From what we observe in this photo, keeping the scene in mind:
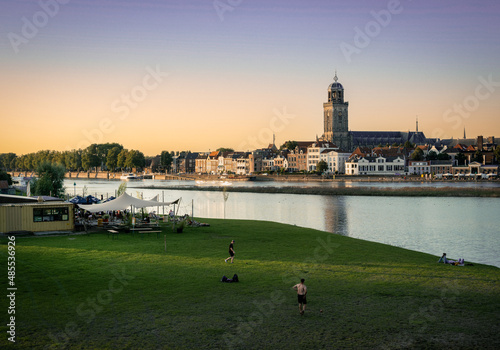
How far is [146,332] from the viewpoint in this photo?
11109 mm

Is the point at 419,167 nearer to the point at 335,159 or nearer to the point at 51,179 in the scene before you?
the point at 335,159

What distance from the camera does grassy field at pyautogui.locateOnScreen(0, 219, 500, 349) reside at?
1084cm

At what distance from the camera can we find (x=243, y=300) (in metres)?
13.7

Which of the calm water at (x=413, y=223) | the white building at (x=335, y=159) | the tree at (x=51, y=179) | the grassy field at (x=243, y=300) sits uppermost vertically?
the white building at (x=335, y=159)

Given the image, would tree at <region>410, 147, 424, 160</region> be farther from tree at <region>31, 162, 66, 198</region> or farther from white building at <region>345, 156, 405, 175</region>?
tree at <region>31, 162, 66, 198</region>

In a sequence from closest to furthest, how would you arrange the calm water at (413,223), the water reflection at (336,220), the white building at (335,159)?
the calm water at (413,223)
the water reflection at (336,220)
the white building at (335,159)

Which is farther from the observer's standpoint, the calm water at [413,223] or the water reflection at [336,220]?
the water reflection at [336,220]

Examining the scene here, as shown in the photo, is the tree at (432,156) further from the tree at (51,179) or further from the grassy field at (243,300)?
the grassy field at (243,300)

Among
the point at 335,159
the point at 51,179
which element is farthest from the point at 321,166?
the point at 51,179

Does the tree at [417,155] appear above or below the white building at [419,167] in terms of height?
above

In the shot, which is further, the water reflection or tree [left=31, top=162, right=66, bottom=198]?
tree [left=31, top=162, right=66, bottom=198]

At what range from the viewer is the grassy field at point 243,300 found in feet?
35.6

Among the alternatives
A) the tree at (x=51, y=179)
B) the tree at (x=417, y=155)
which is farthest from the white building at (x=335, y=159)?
the tree at (x=51, y=179)

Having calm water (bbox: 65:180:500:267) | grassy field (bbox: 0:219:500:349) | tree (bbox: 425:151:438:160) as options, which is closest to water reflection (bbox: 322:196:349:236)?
calm water (bbox: 65:180:500:267)
